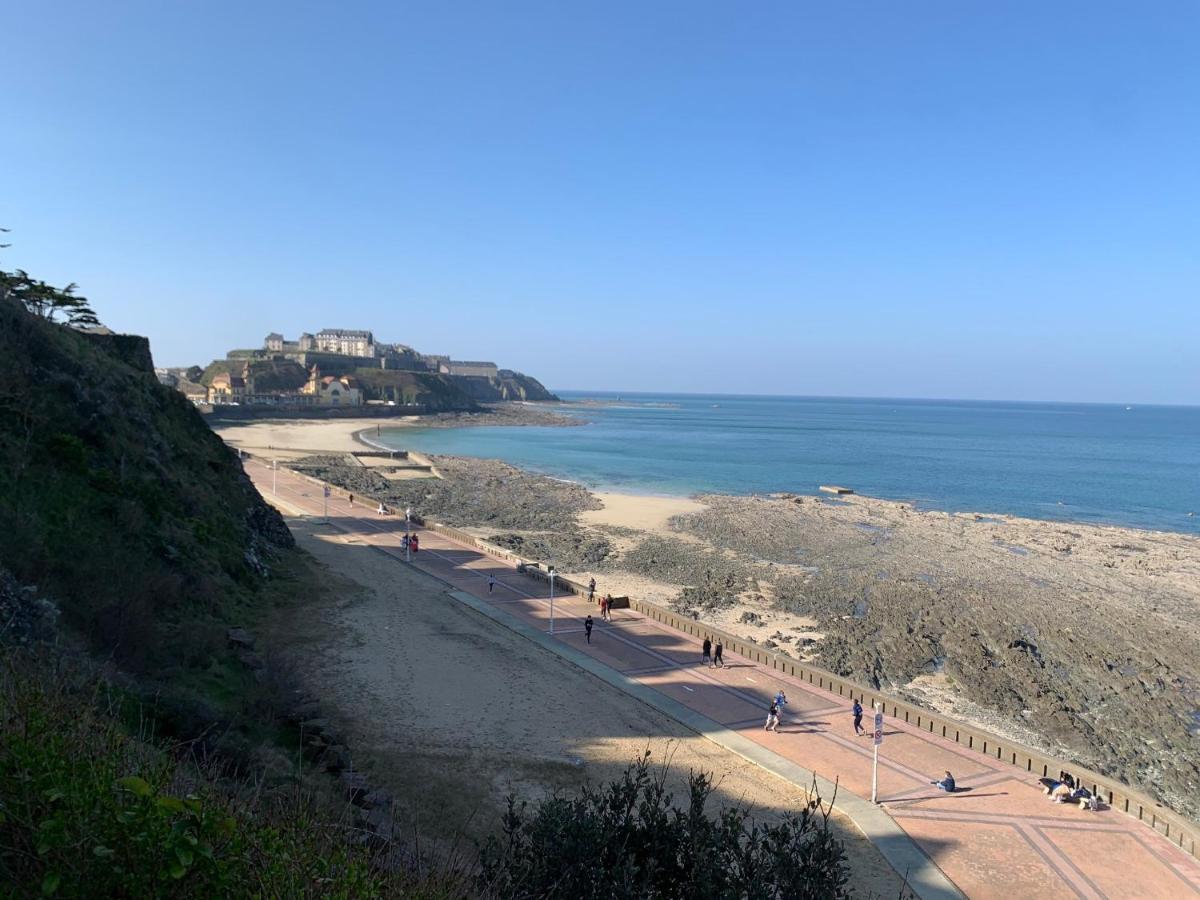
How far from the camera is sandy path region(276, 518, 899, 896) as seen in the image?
12.5 meters

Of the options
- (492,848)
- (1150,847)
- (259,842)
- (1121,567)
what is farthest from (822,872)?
(1121,567)

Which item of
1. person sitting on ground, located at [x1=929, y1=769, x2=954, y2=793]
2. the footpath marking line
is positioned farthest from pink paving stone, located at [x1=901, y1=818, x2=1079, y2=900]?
person sitting on ground, located at [x1=929, y1=769, x2=954, y2=793]

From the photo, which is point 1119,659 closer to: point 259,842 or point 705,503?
point 259,842

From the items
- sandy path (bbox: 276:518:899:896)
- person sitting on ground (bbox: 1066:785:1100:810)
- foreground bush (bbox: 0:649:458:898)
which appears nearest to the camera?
foreground bush (bbox: 0:649:458:898)

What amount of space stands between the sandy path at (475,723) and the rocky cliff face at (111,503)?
3353 mm

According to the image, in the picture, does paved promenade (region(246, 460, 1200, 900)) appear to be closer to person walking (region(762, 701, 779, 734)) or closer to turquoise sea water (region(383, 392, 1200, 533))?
person walking (region(762, 701, 779, 734))

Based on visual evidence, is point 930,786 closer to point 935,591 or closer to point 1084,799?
point 1084,799

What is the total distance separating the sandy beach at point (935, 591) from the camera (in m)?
20.1

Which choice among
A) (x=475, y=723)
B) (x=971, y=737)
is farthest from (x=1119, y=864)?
(x=475, y=723)

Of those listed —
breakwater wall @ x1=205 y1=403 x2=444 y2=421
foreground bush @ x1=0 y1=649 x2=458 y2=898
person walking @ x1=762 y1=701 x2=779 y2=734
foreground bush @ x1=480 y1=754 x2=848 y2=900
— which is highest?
breakwater wall @ x1=205 y1=403 x2=444 y2=421

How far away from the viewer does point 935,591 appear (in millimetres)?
31750

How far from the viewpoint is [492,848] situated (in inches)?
290

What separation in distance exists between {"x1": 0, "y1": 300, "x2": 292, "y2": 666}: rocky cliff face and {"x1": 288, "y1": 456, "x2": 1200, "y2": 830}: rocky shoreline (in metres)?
15.0

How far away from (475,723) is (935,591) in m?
24.0
